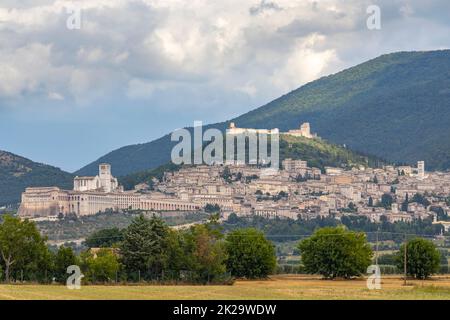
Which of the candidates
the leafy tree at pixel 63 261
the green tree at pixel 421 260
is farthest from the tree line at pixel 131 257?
the green tree at pixel 421 260

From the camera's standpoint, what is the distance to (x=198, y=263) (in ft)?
218

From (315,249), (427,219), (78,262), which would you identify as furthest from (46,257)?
(427,219)

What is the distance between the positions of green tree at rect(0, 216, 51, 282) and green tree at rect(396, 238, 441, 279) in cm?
2495

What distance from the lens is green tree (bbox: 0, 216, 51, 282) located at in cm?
6512

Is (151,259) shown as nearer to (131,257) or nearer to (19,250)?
(131,257)

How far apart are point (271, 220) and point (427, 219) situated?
1088 inches

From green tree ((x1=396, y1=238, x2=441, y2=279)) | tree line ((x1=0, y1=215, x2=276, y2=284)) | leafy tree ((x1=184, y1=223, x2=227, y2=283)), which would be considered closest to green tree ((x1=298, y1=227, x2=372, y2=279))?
green tree ((x1=396, y1=238, x2=441, y2=279))

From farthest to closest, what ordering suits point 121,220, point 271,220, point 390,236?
1. point 271,220
2. point 121,220
3. point 390,236

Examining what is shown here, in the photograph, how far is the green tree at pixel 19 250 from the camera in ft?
214

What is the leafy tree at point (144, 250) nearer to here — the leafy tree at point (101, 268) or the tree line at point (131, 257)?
the tree line at point (131, 257)
